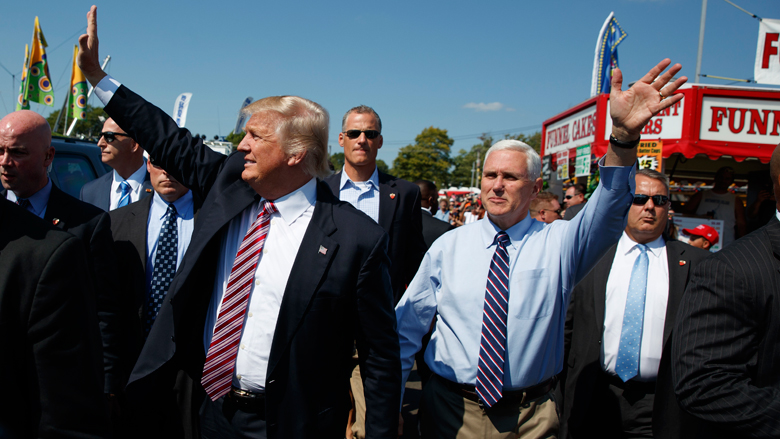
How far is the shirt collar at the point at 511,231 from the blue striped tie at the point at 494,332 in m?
0.08

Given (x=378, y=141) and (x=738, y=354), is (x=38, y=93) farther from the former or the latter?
(x=738, y=354)

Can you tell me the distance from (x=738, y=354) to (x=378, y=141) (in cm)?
298

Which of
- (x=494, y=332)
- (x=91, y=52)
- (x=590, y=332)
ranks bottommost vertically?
(x=590, y=332)

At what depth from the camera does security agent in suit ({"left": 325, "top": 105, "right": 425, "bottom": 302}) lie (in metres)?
3.94

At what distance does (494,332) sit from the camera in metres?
2.39

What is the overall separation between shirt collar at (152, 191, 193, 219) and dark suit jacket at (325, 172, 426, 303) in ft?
4.14

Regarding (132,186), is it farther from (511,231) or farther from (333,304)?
(511,231)

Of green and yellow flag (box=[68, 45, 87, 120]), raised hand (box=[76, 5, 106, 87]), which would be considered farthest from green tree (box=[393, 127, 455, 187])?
raised hand (box=[76, 5, 106, 87])

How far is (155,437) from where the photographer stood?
9.21ft

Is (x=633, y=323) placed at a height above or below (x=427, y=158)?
below

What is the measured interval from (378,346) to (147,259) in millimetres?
1778

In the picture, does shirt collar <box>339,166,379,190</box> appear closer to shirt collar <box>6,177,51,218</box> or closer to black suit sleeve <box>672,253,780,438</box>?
shirt collar <box>6,177,51,218</box>

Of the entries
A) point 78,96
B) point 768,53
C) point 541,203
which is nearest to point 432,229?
point 541,203

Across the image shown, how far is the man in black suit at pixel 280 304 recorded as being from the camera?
195cm
